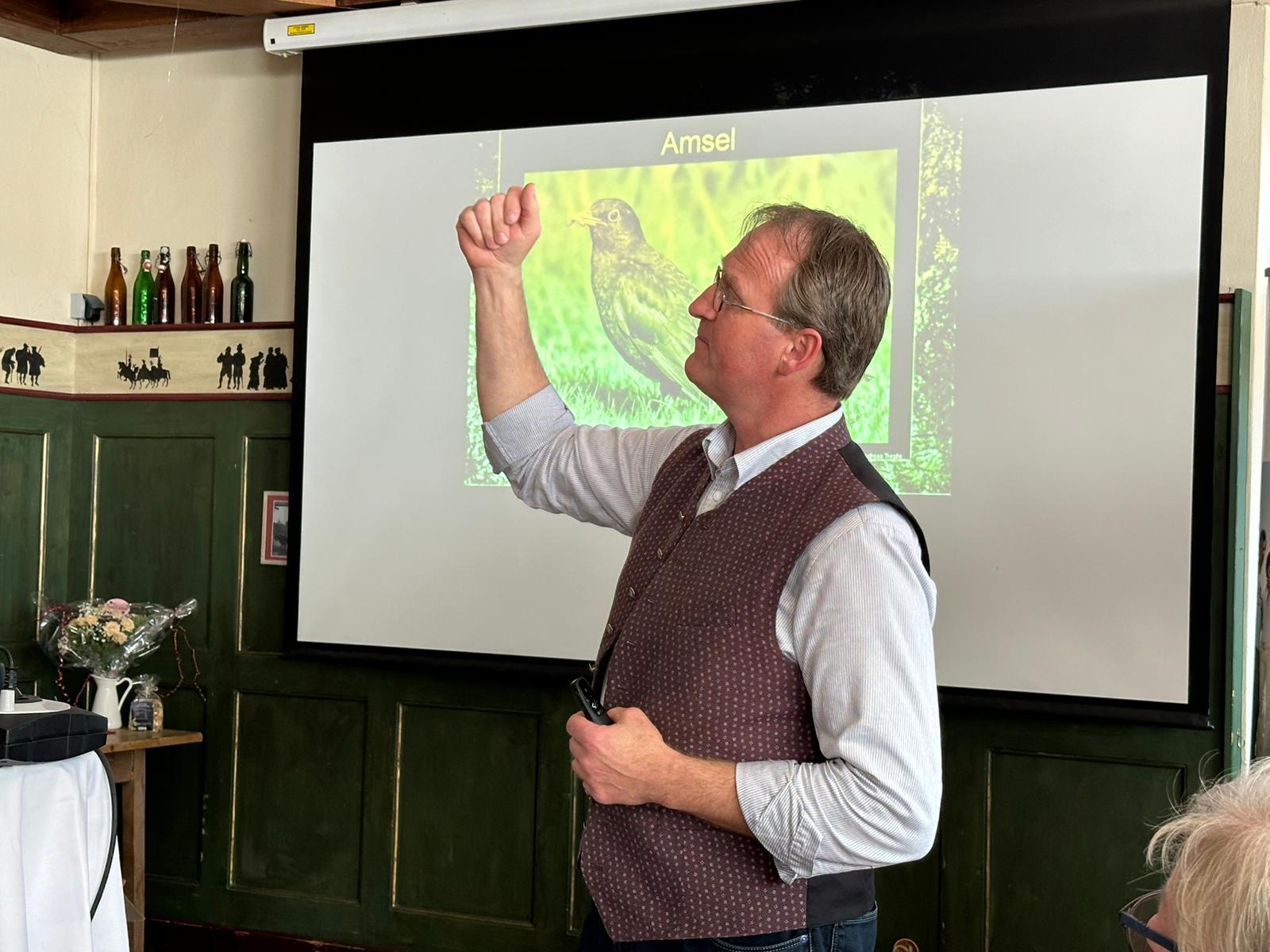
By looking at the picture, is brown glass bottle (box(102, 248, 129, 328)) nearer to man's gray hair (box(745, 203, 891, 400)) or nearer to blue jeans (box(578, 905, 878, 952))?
man's gray hair (box(745, 203, 891, 400))

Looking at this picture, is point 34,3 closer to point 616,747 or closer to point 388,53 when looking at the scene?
point 388,53

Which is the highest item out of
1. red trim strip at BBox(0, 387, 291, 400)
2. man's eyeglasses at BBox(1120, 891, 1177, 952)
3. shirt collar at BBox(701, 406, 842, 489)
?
red trim strip at BBox(0, 387, 291, 400)

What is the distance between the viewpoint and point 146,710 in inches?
161

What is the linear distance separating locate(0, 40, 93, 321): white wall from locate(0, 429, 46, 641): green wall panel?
1.45ft

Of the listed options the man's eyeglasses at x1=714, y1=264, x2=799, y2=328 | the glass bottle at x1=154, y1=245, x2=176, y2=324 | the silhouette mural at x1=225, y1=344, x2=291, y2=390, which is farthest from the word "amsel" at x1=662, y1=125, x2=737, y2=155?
the man's eyeglasses at x1=714, y1=264, x2=799, y2=328

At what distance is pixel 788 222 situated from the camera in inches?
71.7


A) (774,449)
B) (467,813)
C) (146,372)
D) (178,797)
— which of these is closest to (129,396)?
(146,372)

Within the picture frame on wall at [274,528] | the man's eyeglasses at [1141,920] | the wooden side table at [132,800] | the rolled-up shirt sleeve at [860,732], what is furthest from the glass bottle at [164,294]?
the man's eyeglasses at [1141,920]

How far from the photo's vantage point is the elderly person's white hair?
92 centimetres

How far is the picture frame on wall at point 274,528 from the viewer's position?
435 centimetres

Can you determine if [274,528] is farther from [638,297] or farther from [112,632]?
[638,297]

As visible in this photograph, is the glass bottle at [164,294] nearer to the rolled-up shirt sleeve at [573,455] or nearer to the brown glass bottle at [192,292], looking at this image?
the brown glass bottle at [192,292]

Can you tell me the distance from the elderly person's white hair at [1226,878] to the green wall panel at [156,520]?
3.86 m

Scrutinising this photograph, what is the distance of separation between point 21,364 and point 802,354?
3481 millimetres
